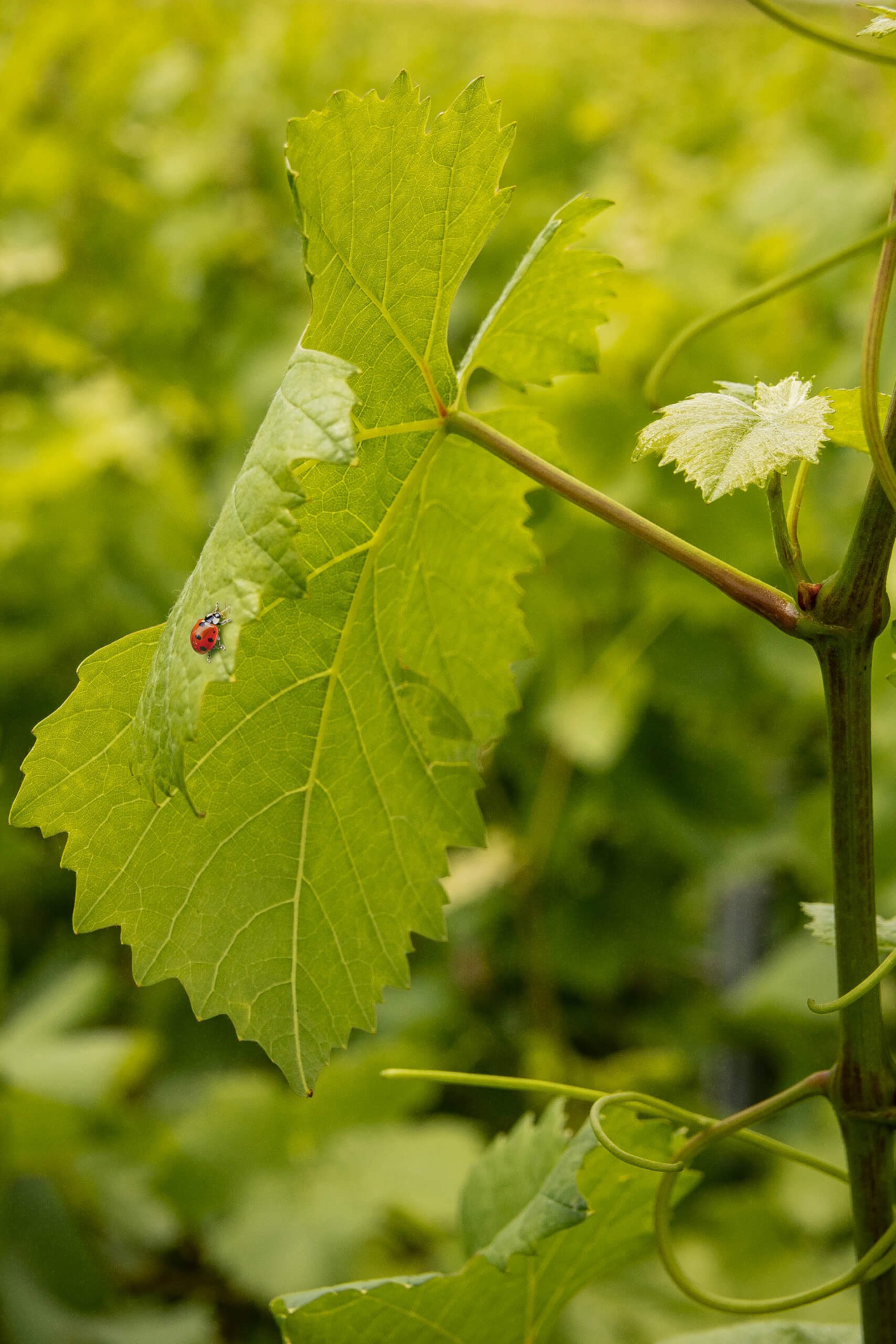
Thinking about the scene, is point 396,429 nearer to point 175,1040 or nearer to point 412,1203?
point 412,1203

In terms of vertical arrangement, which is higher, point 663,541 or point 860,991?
point 663,541

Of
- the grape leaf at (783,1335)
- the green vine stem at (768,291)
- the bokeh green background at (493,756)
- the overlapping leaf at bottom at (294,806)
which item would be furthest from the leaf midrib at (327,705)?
the bokeh green background at (493,756)

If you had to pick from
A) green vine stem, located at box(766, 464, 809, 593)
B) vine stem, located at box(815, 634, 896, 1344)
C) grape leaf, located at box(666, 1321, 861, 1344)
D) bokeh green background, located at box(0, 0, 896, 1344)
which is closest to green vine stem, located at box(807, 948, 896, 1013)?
vine stem, located at box(815, 634, 896, 1344)

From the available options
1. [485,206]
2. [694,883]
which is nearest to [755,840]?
[694,883]

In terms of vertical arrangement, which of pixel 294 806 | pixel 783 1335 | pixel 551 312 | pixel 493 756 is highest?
pixel 551 312

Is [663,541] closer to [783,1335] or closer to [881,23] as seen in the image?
[881,23]

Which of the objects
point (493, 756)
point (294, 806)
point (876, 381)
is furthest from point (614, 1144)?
point (493, 756)
